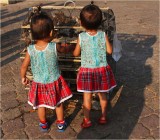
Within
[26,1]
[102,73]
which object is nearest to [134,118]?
[102,73]

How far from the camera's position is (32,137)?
399 cm

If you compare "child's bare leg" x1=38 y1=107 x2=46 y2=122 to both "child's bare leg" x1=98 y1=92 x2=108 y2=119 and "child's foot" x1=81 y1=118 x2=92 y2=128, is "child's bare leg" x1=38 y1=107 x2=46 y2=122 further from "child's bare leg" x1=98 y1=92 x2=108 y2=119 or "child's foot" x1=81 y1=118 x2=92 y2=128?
"child's bare leg" x1=98 y1=92 x2=108 y2=119

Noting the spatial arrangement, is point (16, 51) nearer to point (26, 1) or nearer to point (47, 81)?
point (47, 81)

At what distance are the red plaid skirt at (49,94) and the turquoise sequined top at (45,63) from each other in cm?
7

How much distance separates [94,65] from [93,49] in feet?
0.69

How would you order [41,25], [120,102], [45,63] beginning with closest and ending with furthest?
1. [41,25]
2. [45,63]
3. [120,102]

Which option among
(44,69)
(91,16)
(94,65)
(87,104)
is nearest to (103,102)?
(87,104)

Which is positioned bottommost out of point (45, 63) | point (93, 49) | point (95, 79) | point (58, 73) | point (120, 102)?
point (120, 102)

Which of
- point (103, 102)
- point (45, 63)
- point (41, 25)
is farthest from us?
point (103, 102)

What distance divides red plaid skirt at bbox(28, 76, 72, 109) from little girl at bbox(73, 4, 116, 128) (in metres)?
0.24

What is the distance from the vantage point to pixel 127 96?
486 cm

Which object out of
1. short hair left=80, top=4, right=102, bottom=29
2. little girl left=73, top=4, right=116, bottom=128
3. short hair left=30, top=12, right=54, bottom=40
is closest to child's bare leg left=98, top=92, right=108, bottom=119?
little girl left=73, top=4, right=116, bottom=128

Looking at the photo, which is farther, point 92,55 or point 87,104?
point 87,104

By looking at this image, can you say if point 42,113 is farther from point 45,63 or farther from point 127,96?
point 127,96
